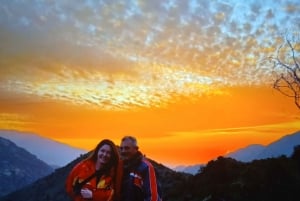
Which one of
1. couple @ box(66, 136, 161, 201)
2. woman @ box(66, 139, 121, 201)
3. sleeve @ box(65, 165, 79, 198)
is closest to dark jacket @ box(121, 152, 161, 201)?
couple @ box(66, 136, 161, 201)

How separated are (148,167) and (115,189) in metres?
0.70

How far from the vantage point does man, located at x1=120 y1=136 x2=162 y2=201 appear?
771 centimetres

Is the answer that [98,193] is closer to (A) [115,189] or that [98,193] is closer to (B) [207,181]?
(A) [115,189]

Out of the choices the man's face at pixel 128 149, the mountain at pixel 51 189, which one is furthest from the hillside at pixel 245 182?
the mountain at pixel 51 189

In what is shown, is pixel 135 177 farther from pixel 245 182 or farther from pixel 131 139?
pixel 245 182

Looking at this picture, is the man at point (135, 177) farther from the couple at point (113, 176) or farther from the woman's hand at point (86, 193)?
the woman's hand at point (86, 193)

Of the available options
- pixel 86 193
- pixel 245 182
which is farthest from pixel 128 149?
pixel 245 182

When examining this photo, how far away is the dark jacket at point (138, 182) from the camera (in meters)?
7.71

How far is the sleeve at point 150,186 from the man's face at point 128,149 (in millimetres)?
362

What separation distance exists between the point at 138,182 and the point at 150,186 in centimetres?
23

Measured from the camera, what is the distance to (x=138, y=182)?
7.73 metres

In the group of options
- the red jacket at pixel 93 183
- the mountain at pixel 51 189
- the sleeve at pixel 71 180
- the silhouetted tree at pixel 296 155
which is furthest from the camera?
the mountain at pixel 51 189

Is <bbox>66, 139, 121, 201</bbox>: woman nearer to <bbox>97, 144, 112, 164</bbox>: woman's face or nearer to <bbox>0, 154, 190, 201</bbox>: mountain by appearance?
<bbox>97, 144, 112, 164</bbox>: woman's face

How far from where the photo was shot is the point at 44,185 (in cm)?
10275
